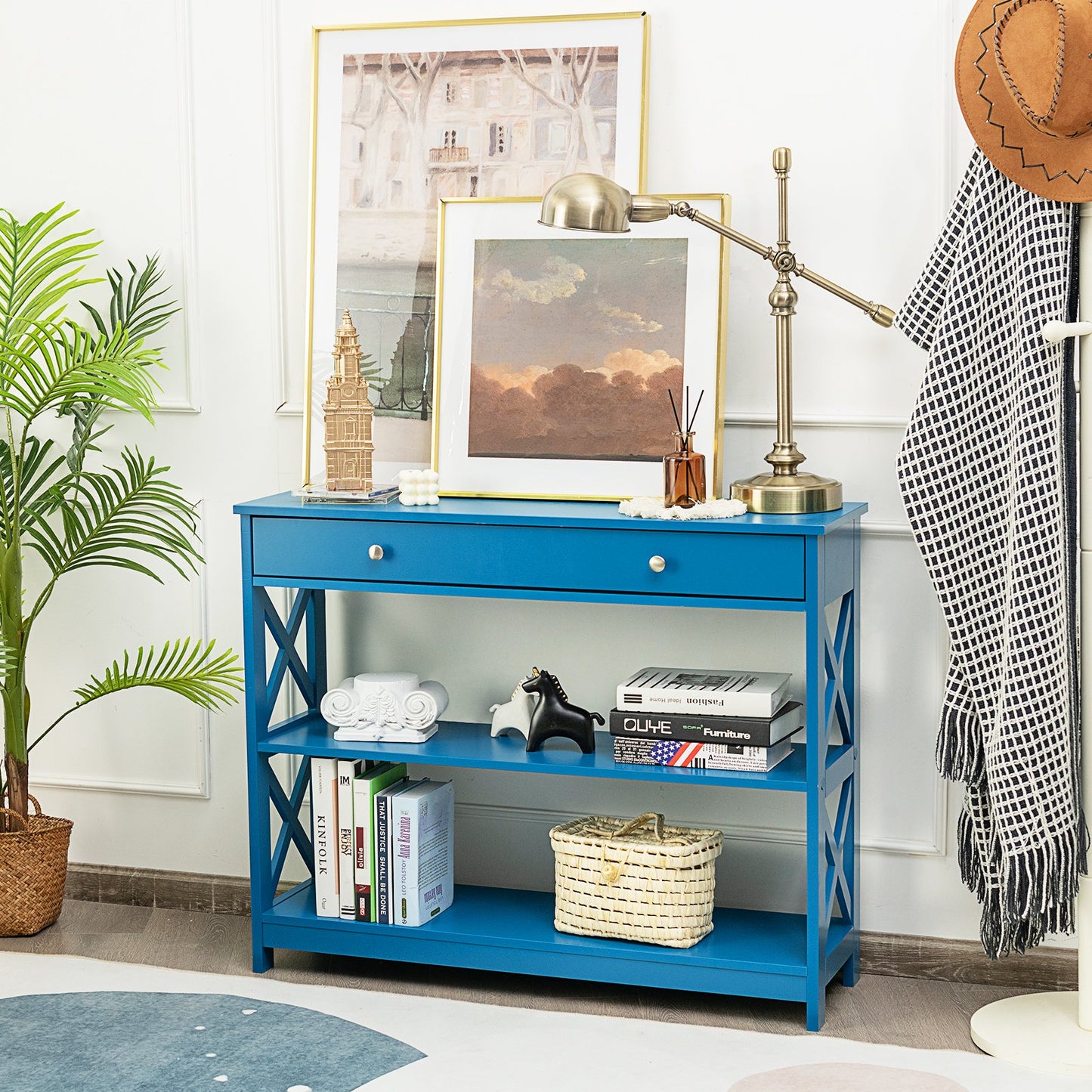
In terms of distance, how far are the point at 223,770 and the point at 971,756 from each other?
5.41 ft

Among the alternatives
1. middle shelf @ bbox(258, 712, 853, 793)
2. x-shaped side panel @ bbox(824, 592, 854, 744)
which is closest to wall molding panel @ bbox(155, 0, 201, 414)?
middle shelf @ bbox(258, 712, 853, 793)

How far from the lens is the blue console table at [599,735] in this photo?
7.92ft

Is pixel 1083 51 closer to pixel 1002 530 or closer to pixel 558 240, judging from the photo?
pixel 1002 530

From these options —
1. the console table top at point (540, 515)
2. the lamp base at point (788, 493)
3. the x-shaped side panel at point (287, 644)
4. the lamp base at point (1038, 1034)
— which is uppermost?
the lamp base at point (788, 493)

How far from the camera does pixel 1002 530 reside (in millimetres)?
2369

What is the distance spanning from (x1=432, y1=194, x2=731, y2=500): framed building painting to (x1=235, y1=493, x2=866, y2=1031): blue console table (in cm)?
12

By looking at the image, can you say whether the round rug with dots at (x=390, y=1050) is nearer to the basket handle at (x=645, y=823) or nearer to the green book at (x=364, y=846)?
the green book at (x=364, y=846)

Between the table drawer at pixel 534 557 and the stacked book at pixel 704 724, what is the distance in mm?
208

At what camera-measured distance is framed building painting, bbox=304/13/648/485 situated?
2.73 m

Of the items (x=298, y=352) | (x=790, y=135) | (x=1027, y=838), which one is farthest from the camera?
(x=298, y=352)

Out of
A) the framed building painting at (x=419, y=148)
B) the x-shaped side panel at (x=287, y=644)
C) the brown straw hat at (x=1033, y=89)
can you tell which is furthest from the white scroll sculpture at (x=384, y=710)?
the brown straw hat at (x=1033, y=89)

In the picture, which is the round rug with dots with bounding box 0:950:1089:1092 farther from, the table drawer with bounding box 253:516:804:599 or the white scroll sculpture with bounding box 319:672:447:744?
the table drawer with bounding box 253:516:804:599

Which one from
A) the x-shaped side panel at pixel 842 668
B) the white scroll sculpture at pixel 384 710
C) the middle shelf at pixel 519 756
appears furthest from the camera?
the white scroll sculpture at pixel 384 710

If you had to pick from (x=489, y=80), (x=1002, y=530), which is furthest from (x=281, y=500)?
(x=1002, y=530)
